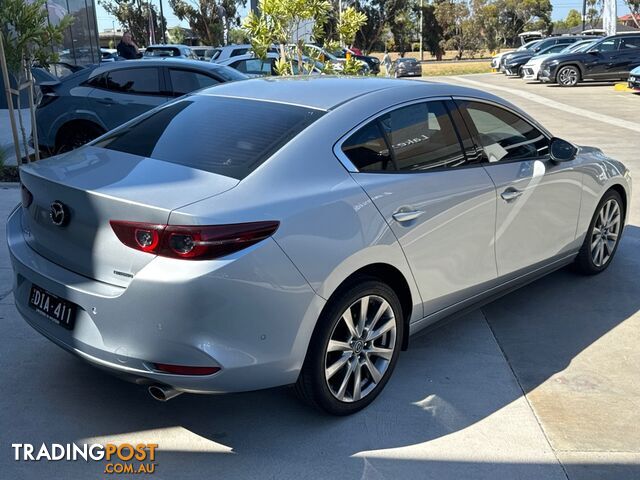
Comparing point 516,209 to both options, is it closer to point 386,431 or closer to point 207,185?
point 386,431

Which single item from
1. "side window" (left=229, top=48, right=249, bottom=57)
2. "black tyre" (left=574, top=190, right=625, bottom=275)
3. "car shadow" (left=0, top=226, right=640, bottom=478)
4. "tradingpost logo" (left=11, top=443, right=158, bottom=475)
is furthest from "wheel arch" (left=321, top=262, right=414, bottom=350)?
"side window" (left=229, top=48, right=249, bottom=57)

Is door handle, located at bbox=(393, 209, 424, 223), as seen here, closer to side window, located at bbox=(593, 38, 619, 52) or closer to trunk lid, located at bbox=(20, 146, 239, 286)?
trunk lid, located at bbox=(20, 146, 239, 286)

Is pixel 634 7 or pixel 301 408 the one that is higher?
pixel 634 7

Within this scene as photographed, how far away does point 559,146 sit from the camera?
4.45 m

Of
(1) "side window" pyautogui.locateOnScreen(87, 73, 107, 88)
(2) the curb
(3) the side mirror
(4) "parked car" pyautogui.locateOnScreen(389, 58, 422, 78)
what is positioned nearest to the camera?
(3) the side mirror

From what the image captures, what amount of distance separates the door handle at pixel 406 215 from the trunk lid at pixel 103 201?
2.85ft

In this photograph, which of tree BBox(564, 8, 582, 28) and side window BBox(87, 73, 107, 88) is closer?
side window BBox(87, 73, 107, 88)

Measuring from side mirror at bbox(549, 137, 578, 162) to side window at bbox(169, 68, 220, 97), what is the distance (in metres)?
5.79

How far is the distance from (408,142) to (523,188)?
99 cm

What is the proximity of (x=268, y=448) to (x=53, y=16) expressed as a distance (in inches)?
766

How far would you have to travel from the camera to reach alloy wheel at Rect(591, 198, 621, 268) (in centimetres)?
518

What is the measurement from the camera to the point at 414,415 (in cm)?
339

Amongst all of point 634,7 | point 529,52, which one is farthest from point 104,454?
point 634,7

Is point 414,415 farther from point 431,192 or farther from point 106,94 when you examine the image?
point 106,94
